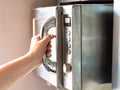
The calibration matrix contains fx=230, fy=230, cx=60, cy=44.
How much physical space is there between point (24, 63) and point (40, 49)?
0.09 meters

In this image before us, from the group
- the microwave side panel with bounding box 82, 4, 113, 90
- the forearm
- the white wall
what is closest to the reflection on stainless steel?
the microwave side panel with bounding box 82, 4, 113, 90

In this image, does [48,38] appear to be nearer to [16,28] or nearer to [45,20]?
[45,20]

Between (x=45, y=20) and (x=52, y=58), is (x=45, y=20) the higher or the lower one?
the higher one

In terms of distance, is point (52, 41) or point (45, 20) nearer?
point (52, 41)

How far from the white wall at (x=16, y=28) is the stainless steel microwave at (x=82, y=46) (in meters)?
0.62

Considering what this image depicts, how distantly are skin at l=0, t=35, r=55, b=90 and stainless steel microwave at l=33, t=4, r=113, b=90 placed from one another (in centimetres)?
4

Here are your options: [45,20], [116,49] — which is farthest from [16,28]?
[116,49]

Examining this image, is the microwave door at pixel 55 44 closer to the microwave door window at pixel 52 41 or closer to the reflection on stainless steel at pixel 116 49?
the microwave door window at pixel 52 41

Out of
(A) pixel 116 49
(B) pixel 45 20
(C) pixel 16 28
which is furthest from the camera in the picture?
(C) pixel 16 28

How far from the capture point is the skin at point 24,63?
896 mm

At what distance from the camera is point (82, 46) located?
0.94m

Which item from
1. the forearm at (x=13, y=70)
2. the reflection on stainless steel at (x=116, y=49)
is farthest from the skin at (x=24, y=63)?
the reflection on stainless steel at (x=116, y=49)

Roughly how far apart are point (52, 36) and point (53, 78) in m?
0.22

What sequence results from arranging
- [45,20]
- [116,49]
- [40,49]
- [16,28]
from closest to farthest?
[116,49] → [40,49] → [45,20] → [16,28]
